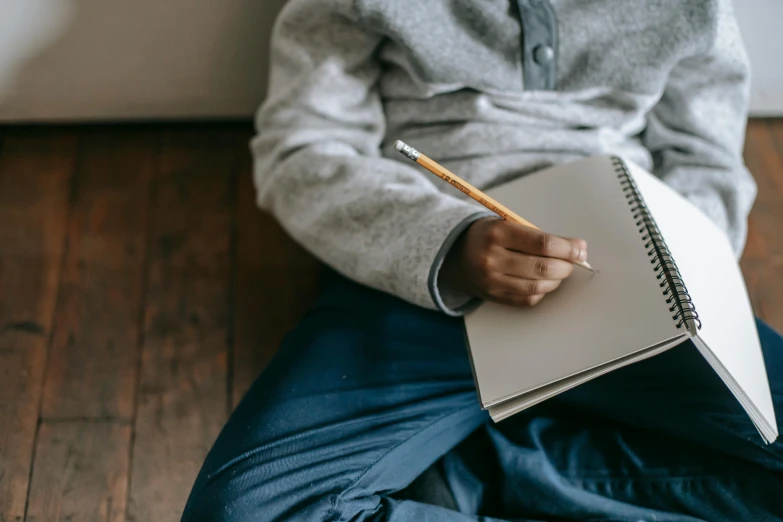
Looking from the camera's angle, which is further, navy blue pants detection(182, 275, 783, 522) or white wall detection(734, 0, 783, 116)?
white wall detection(734, 0, 783, 116)

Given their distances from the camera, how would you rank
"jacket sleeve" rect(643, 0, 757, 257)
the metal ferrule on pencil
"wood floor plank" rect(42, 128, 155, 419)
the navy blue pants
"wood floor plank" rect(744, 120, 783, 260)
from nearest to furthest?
the metal ferrule on pencil, the navy blue pants, "jacket sleeve" rect(643, 0, 757, 257), "wood floor plank" rect(42, 128, 155, 419), "wood floor plank" rect(744, 120, 783, 260)

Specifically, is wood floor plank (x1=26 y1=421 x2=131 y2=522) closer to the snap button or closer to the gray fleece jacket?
the gray fleece jacket

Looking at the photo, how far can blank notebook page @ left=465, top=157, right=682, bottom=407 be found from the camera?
1.79ft

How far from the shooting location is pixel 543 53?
2.22 feet

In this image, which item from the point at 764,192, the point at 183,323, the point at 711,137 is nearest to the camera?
the point at 711,137

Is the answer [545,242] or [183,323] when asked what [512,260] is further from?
[183,323]

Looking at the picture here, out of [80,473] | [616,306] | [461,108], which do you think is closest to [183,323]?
[80,473]

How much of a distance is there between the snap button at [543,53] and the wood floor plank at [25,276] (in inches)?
25.1

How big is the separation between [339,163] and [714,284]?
352mm

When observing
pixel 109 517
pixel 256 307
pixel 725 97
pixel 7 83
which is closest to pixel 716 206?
pixel 725 97

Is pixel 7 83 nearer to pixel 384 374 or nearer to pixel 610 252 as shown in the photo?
pixel 384 374

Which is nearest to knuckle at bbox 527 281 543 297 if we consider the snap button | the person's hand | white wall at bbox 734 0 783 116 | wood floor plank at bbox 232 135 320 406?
the person's hand

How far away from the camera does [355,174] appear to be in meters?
0.69

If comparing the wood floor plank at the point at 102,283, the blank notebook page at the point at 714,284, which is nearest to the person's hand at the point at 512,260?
the blank notebook page at the point at 714,284
